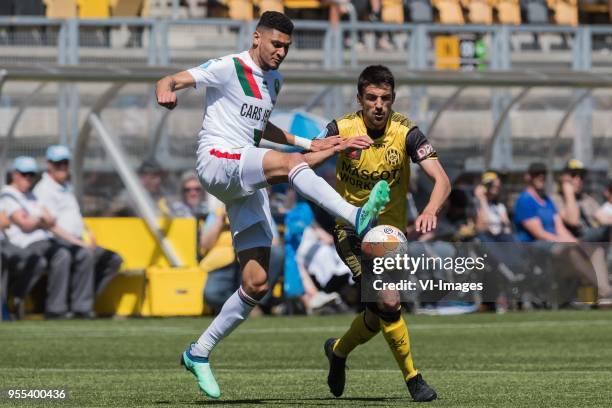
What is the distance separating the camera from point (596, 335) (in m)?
15.3

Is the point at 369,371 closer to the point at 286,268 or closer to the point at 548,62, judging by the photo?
the point at 286,268

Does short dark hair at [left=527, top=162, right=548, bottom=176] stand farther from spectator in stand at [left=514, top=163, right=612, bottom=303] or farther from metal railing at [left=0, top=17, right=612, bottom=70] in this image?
metal railing at [left=0, top=17, right=612, bottom=70]

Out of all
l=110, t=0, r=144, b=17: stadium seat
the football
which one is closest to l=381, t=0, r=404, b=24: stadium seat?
l=110, t=0, r=144, b=17: stadium seat

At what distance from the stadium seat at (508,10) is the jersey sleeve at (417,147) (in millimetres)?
19404

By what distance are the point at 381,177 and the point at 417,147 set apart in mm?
284

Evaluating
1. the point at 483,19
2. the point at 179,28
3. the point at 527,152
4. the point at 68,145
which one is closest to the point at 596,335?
the point at 527,152

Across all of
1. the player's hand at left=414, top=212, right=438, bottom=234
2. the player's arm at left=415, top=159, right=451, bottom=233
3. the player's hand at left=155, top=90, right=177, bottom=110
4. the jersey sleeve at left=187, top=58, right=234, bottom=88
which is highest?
the jersey sleeve at left=187, top=58, right=234, bottom=88

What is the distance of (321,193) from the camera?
845 cm

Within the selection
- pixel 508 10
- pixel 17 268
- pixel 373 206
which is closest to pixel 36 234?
pixel 17 268

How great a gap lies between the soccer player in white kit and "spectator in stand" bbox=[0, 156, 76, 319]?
8.71m

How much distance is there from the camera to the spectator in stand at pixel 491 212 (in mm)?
19750

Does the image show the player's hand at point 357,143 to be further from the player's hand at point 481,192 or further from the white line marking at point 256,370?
the player's hand at point 481,192

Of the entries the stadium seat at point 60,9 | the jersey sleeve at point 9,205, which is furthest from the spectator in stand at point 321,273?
the stadium seat at point 60,9

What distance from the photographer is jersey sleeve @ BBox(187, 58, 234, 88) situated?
29.8 feet
